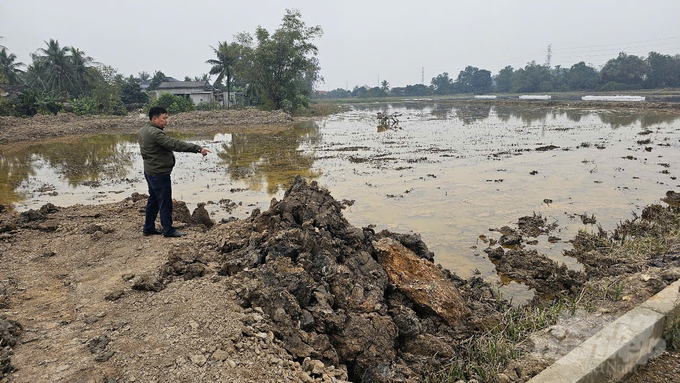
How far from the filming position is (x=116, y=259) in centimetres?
452

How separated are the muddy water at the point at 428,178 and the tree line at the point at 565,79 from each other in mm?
60878

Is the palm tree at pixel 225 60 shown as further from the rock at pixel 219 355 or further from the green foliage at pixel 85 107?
the rock at pixel 219 355

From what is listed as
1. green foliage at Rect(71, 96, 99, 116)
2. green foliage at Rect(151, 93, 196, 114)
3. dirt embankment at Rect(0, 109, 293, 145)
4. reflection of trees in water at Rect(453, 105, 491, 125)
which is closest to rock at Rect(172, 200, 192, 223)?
dirt embankment at Rect(0, 109, 293, 145)

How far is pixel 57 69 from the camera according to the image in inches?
1726

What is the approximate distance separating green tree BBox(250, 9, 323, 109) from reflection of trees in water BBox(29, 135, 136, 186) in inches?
749

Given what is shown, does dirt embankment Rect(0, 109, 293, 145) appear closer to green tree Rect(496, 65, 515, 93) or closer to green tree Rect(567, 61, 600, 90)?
green tree Rect(567, 61, 600, 90)

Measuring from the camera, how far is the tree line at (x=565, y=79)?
6531 cm

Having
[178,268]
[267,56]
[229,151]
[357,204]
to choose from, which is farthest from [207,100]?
[178,268]

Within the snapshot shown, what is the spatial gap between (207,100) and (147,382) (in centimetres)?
4993

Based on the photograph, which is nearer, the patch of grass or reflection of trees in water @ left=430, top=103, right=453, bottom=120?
the patch of grass

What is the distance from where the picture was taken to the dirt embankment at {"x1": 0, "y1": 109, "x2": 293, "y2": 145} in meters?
22.4

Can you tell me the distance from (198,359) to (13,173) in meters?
13.6

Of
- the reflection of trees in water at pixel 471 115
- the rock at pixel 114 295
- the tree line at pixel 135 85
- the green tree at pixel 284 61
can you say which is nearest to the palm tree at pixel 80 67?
the tree line at pixel 135 85

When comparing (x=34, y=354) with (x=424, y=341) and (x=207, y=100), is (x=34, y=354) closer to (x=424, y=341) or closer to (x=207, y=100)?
(x=424, y=341)
